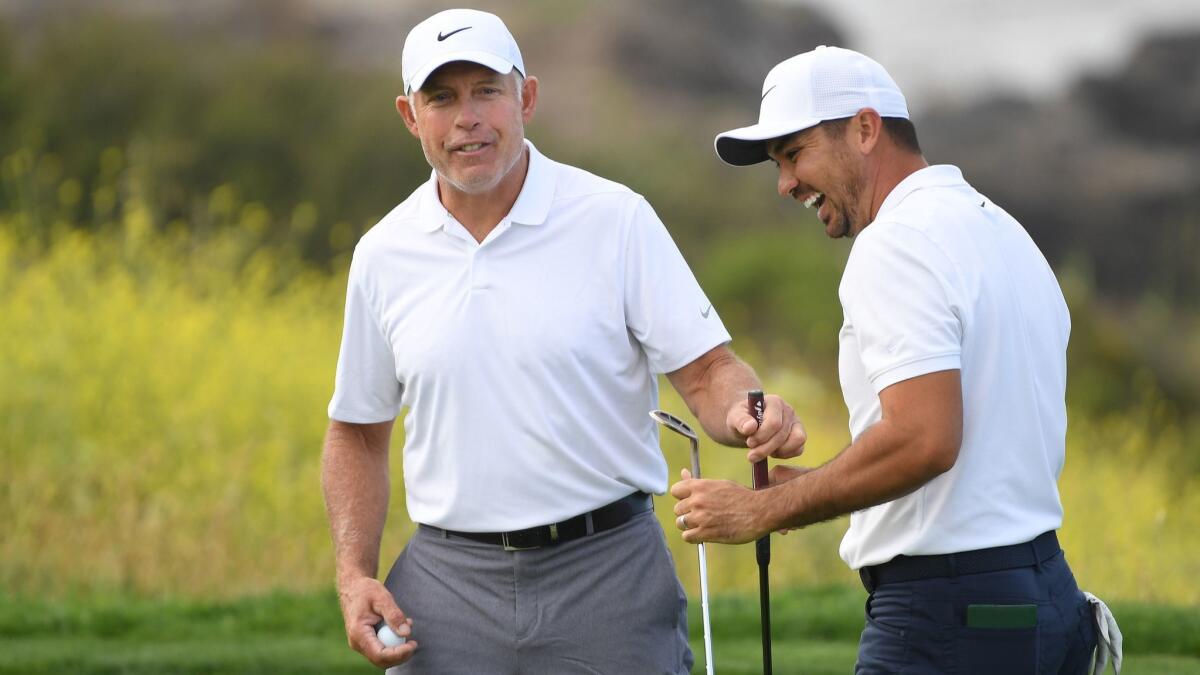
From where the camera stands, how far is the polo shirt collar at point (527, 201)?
363 centimetres

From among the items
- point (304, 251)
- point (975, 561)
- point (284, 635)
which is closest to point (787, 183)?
point (975, 561)

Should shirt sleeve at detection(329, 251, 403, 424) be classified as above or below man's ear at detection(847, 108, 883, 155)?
below

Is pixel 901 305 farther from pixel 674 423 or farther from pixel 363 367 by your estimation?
pixel 363 367

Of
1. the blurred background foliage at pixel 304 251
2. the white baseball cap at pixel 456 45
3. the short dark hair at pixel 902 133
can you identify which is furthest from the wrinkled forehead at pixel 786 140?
the blurred background foliage at pixel 304 251

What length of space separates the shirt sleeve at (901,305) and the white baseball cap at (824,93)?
0.33m

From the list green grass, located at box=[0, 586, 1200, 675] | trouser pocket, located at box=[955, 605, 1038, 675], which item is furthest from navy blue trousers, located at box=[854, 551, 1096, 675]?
green grass, located at box=[0, 586, 1200, 675]

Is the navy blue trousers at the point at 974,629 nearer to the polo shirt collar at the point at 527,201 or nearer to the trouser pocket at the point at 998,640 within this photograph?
the trouser pocket at the point at 998,640

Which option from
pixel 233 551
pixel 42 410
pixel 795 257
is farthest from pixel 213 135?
pixel 233 551

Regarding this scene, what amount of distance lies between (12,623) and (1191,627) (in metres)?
5.00

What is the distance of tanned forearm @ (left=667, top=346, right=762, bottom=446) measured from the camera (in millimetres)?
3534

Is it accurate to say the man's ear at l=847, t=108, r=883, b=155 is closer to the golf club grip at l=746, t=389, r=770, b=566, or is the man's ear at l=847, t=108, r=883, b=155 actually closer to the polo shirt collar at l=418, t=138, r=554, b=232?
the golf club grip at l=746, t=389, r=770, b=566

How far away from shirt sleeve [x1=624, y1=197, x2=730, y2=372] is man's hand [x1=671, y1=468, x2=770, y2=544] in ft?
1.17

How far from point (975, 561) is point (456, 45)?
155 cm

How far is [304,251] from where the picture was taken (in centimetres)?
1556
